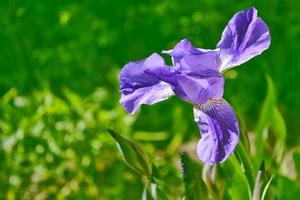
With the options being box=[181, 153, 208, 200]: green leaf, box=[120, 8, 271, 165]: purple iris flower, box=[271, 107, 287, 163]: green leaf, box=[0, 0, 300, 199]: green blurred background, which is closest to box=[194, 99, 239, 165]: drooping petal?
box=[120, 8, 271, 165]: purple iris flower

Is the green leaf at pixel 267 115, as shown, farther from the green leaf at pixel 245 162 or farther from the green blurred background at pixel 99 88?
the green blurred background at pixel 99 88

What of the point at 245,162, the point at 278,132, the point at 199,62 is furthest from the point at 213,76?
the point at 278,132

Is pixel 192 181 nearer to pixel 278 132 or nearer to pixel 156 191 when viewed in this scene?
pixel 156 191

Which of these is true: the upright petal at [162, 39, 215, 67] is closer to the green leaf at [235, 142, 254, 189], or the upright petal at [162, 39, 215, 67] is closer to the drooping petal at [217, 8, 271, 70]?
the drooping petal at [217, 8, 271, 70]

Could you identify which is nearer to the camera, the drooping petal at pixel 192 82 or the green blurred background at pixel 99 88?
the drooping petal at pixel 192 82

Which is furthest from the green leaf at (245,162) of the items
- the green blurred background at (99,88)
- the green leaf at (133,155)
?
the green blurred background at (99,88)

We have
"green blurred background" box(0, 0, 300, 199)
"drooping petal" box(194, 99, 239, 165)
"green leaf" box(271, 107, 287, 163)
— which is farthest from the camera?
"green blurred background" box(0, 0, 300, 199)

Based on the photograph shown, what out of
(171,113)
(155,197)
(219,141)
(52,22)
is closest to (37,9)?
(52,22)
